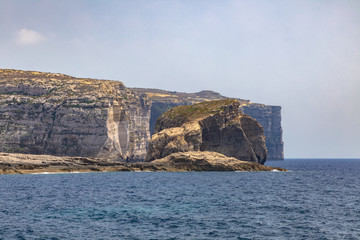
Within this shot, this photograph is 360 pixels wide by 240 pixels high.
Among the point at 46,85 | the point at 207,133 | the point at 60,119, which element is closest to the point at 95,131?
the point at 60,119

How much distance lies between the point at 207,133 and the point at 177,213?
249 ft

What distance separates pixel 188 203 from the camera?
50.5m

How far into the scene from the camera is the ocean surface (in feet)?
113

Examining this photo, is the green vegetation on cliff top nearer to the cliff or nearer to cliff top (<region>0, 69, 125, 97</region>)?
the cliff

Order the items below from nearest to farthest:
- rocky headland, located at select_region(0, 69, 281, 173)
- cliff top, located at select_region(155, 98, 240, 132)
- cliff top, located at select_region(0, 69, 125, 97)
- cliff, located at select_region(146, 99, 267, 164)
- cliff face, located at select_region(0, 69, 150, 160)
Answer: rocky headland, located at select_region(0, 69, 281, 173)
cliff, located at select_region(146, 99, 267, 164)
cliff top, located at select_region(155, 98, 240, 132)
cliff face, located at select_region(0, 69, 150, 160)
cliff top, located at select_region(0, 69, 125, 97)

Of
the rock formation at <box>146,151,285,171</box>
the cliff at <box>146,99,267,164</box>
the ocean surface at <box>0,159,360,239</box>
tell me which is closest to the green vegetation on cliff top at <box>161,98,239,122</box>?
the cliff at <box>146,99,267,164</box>

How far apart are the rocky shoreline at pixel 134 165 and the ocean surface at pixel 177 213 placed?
1483 inches

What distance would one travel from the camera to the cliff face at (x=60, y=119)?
139000 millimetres

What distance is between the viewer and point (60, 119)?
144 meters


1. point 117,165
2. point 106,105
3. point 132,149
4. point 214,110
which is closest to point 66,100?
point 106,105

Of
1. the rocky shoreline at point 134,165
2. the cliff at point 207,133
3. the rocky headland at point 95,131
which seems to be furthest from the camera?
the cliff at point 207,133

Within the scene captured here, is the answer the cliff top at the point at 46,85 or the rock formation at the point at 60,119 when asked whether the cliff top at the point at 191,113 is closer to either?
the rock formation at the point at 60,119

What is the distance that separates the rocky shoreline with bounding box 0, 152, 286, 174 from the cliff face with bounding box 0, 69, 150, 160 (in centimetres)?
3106

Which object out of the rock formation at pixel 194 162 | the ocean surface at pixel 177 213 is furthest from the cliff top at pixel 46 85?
the ocean surface at pixel 177 213
